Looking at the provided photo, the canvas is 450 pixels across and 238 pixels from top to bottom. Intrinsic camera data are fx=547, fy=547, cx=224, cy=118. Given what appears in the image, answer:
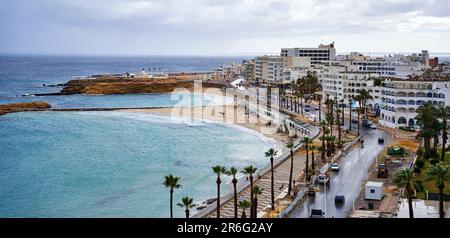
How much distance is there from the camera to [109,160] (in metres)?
17.6

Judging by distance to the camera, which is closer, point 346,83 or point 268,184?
point 268,184

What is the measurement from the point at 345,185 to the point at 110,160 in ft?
29.1

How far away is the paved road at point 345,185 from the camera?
30.8 feet

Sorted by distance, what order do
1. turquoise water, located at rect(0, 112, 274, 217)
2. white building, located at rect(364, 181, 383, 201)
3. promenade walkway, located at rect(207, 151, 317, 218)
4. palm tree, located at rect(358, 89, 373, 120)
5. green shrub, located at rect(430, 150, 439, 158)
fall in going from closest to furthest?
white building, located at rect(364, 181, 383, 201) → promenade walkway, located at rect(207, 151, 317, 218) → turquoise water, located at rect(0, 112, 274, 217) → green shrub, located at rect(430, 150, 439, 158) → palm tree, located at rect(358, 89, 373, 120)

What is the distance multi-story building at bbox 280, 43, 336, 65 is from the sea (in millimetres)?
20788

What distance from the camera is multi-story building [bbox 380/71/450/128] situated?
765 inches

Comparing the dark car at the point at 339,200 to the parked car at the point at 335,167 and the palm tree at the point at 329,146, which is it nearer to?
the parked car at the point at 335,167

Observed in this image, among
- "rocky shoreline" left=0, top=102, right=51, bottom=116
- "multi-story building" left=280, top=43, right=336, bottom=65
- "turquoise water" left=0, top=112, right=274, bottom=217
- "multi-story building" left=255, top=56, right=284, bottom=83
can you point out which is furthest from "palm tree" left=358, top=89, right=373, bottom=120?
"multi-story building" left=280, top=43, right=336, bottom=65

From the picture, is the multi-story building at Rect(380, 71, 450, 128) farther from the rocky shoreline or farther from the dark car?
the rocky shoreline

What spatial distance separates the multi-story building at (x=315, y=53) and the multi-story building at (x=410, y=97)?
2693 cm

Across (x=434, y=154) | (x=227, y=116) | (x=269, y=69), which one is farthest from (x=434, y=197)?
(x=269, y=69)

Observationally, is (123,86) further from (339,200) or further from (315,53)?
(339,200)
